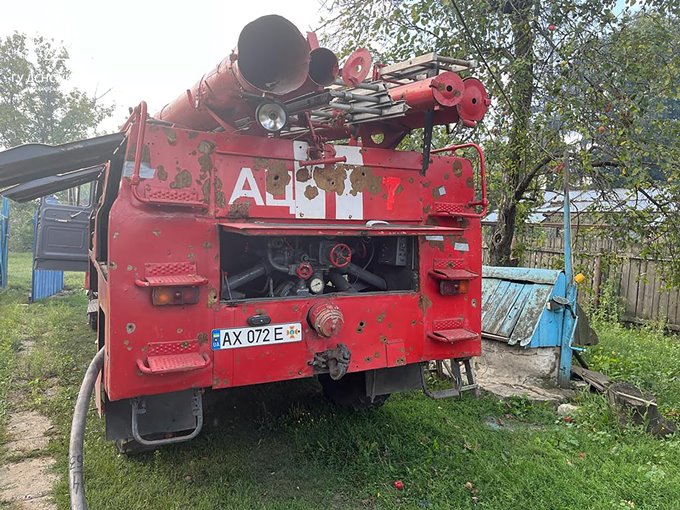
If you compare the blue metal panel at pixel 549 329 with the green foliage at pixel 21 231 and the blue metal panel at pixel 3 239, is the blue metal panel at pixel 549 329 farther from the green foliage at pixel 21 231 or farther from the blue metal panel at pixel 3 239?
the green foliage at pixel 21 231

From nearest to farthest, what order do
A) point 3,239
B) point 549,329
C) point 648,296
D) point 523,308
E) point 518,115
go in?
point 549,329 → point 523,308 → point 518,115 → point 648,296 → point 3,239

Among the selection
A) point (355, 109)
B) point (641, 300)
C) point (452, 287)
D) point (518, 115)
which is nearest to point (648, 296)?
point (641, 300)

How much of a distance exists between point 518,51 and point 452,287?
12.7 feet

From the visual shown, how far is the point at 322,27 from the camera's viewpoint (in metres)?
6.86

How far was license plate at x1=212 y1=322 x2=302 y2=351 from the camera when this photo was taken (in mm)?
2916

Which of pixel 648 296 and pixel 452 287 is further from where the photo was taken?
pixel 648 296

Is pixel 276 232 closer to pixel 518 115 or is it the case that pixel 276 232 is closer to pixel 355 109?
pixel 355 109

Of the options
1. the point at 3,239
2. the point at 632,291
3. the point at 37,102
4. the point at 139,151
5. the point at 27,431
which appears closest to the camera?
the point at 139,151

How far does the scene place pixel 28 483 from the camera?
11.0 ft

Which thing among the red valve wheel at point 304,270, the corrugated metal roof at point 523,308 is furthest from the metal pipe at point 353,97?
the corrugated metal roof at point 523,308

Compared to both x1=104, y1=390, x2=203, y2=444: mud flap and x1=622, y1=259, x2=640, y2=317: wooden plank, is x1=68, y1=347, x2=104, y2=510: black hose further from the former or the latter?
x1=622, y1=259, x2=640, y2=317: wooden plank

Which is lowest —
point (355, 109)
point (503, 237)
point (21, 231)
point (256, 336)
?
point (21, 231)

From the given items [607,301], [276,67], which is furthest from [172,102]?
[607,301]

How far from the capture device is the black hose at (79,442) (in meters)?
2.70
